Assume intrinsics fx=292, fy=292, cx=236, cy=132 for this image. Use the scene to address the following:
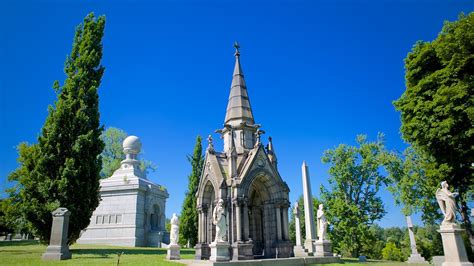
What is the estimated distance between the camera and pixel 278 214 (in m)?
15.8

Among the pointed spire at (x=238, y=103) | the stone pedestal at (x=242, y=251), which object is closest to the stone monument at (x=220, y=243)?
the stone pedestal at (x=242, y=251)

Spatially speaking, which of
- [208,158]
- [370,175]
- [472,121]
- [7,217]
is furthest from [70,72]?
[370,175]

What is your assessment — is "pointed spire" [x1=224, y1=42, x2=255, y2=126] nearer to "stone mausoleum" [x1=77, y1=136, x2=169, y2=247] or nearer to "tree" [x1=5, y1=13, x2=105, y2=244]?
"tree" [x1=5, y1=13, x2=105, y2=244]

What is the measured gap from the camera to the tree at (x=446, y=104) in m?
15.7

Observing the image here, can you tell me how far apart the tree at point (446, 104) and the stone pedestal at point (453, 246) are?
6.00 m

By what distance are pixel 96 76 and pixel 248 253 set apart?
15.9 metres

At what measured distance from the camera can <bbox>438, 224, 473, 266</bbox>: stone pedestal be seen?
11492 mm

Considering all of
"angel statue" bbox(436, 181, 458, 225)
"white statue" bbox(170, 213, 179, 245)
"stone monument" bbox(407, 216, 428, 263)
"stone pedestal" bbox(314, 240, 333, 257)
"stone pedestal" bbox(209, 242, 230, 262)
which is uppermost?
"angel statue" bbox(436, 181, 458, 225)

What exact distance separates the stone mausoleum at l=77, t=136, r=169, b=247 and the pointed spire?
1691 cm

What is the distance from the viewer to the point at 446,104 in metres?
16.1

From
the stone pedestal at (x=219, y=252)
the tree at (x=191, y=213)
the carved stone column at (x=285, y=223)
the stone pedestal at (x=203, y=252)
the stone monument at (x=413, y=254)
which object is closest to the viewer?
the stone pedestal at (x=219, y=252)

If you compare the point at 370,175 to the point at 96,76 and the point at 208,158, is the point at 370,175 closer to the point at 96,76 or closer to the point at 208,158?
the point at 208,158

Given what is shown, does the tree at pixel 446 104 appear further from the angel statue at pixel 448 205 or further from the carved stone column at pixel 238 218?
the carved stone column at pixel 238 218

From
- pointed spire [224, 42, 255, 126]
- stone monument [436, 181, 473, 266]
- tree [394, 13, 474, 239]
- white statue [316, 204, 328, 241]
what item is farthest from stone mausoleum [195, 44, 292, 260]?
tree [394, 13, 474, 239]
